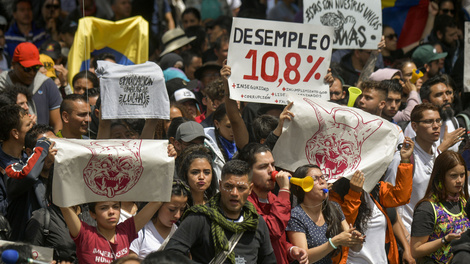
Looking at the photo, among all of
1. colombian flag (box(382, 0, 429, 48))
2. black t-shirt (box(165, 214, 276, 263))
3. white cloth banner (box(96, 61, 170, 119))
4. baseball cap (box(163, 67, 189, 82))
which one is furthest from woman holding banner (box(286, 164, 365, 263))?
colombian flag (box(382, 0, 429, 48))

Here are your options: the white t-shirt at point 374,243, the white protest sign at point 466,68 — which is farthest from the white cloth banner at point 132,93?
the white protest sign at point 466,68

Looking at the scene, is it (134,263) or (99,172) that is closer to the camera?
(134,263)

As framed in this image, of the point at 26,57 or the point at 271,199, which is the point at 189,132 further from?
the point at 26,57

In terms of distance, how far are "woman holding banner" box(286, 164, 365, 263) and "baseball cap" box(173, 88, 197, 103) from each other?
3023 mm

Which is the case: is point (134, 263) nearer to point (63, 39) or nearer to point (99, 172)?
point (99, 172)

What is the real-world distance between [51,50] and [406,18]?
18.5 feet

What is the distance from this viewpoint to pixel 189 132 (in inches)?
329

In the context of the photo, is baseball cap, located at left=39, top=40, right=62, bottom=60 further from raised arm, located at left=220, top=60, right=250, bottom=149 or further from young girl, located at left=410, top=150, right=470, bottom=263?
young girl, located at left=410, top=150, right=470, bottom=263

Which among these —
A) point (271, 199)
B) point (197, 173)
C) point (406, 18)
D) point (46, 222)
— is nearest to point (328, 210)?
point (271, 199)

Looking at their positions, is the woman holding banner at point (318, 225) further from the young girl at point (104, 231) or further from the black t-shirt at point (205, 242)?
the young girl at point (104, 231)

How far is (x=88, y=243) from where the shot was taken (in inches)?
259

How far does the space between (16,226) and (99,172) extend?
1021 mm

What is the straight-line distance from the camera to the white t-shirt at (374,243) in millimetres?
7598

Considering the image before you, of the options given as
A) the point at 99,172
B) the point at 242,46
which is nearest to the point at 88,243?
the point at 99,172
